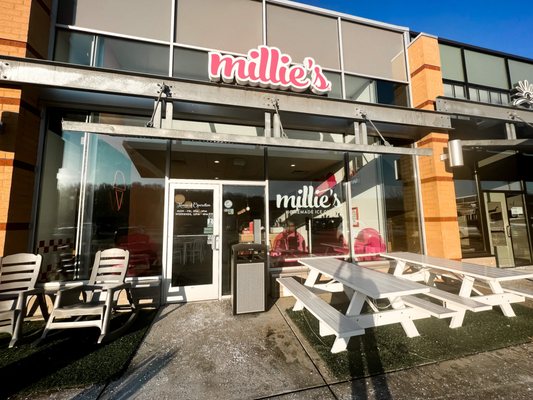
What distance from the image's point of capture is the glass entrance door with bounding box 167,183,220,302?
4730 millimetres

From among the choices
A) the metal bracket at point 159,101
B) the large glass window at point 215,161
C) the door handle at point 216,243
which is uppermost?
the metal bracket at point 159,101

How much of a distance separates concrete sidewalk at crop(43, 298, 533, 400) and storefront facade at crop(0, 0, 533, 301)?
1.72m

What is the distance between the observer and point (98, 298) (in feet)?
14.0

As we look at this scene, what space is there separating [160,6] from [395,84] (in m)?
5.84

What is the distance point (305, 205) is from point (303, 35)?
13.5 ft

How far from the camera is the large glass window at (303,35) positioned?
18.9 feet

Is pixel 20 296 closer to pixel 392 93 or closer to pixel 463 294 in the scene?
pixel 463 294

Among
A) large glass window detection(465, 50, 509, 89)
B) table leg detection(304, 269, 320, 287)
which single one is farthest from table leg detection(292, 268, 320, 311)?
large glass window detection(465, 50, 509, 89)

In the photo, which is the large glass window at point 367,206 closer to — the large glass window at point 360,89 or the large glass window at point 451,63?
the large glass window at point 360,89

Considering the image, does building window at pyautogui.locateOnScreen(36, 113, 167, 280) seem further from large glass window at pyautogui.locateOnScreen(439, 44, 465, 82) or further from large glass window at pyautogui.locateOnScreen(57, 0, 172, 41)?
large glass window at pyautogui.locateOnScreen(439, 44, 465, 82)

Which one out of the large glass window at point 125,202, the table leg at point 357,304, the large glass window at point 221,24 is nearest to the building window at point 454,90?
the large glass window at point 221,24

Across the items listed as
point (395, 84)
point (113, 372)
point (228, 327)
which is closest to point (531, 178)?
point (395, 84)

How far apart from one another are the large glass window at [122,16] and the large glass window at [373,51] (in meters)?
4.26

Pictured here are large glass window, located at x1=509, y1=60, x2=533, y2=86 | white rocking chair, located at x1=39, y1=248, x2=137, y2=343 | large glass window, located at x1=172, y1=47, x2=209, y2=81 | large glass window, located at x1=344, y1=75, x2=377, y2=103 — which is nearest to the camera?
white rocking chair, located at x1=39, y1=248, x2=137, y2=343
